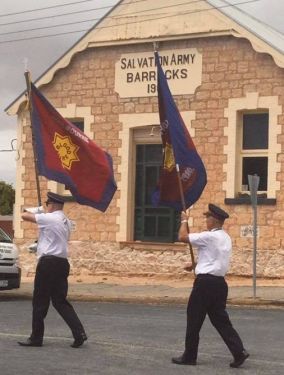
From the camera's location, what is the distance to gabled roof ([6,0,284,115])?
19.8 metres

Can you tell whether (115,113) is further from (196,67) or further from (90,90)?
(196,67)

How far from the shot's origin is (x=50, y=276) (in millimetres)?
9227

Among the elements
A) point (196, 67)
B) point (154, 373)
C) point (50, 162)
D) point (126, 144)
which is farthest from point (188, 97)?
point (154, 373)

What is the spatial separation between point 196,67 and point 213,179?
112 inches

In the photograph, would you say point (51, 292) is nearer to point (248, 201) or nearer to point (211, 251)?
point (211, 251)

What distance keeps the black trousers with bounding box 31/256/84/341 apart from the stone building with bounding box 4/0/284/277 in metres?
10.7

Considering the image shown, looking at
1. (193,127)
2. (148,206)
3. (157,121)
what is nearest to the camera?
(193,127)

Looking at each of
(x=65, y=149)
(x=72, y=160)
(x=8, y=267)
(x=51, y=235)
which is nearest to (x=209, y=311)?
(x=51, y=235)

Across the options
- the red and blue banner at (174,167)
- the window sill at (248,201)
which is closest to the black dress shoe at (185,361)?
the red and blue banner at (174,167)

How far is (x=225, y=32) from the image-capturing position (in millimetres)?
20000

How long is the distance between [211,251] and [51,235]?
1.99 metres

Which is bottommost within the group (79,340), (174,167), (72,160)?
(79,340)

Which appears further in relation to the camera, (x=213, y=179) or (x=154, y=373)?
(x=213, y=179)

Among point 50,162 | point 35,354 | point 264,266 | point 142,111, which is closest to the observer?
point 35,354
